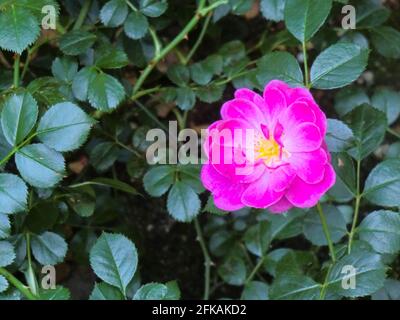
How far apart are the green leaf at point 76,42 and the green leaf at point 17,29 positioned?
14cm

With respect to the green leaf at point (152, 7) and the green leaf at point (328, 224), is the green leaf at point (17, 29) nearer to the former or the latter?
the green leaf at point (152, 7)

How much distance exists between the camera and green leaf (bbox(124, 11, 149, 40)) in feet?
3.81

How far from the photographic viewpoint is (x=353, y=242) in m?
1.06

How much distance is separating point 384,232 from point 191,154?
1.22 ft

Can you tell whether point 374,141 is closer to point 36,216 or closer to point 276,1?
point 276,1

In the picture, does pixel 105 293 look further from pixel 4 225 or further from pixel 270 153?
pixel 270 153

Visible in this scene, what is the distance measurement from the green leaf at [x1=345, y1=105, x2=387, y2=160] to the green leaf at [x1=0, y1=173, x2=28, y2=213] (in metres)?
0.50

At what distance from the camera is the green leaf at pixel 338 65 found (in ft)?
3.28

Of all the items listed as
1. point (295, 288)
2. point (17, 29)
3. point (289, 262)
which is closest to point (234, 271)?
point (289, 262)

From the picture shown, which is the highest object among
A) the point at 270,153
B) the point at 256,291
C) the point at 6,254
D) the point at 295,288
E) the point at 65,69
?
the point at 65,69

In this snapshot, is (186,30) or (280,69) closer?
(280,69)

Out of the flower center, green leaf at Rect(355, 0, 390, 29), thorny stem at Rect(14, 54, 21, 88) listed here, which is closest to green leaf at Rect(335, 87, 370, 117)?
green leaf at Rect(355, 0, 390, 29)

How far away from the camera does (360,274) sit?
0.97 m
